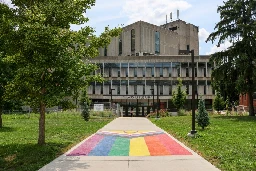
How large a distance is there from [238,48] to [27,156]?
29.8m

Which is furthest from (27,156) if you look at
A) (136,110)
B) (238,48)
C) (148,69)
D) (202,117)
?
(148,69)

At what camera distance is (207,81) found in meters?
73.8

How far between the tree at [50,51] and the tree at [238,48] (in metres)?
24.3

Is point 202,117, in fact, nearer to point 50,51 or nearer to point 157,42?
point 50,51

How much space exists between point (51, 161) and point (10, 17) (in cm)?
569

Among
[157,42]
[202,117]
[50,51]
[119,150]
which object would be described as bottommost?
[119,150]

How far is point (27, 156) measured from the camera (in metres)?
11.1

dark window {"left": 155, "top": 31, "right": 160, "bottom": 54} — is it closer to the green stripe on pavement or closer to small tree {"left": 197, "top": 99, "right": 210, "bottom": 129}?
small tree {"left": 197, "top": 99, "right": 210, "bottom": 129}

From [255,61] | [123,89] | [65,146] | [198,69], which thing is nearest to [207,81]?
[198,69]

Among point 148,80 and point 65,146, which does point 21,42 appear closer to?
point 65,146

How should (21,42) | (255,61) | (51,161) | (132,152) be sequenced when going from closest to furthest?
(51,161) < (21,42) < (132,152) < (255,61)

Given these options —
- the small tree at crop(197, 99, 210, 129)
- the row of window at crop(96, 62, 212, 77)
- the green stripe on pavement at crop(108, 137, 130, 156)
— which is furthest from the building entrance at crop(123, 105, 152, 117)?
the green stripe on pavement at crop(108, 137, 130, 156)

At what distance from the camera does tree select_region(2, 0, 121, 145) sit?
37.8ft

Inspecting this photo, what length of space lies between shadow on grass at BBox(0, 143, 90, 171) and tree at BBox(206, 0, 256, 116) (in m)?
25.6
